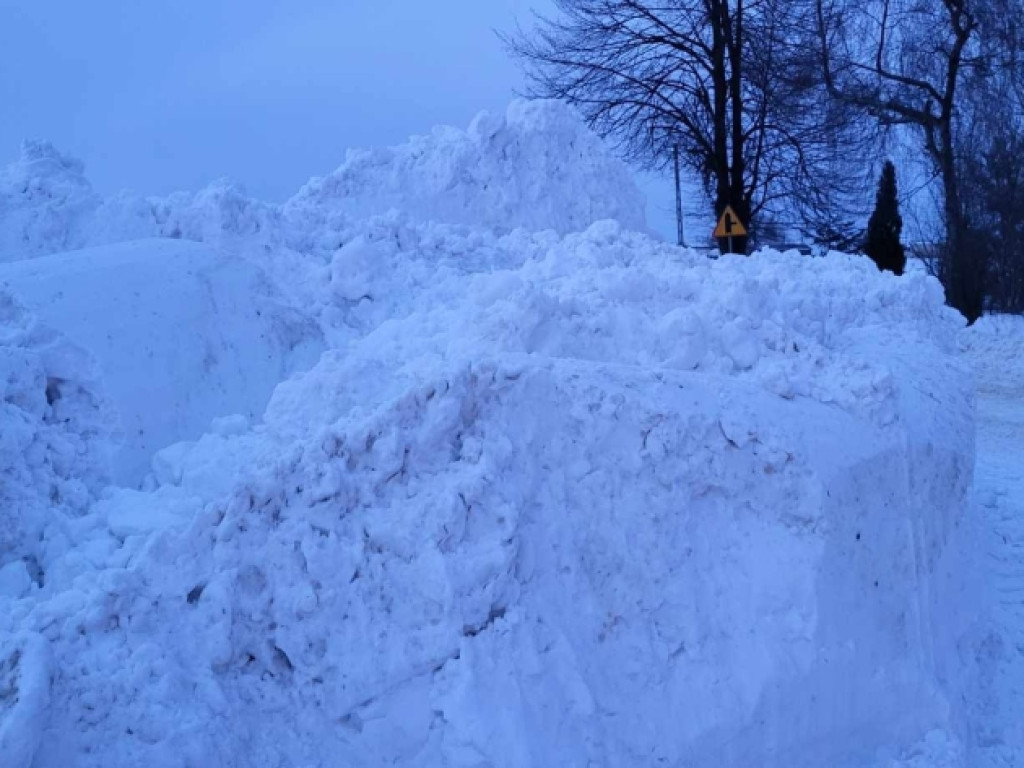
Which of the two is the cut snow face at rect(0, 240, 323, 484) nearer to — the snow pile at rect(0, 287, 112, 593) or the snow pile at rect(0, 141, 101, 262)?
the snow pile at rect(0, 287, 112, 593)

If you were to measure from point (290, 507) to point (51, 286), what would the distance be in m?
2.15

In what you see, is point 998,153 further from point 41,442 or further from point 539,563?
point 41,442

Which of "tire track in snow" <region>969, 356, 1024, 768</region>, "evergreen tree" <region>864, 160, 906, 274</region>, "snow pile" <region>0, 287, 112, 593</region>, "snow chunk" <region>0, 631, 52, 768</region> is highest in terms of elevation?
"evergreen tree" <region>864, 160, 906, 274</region>

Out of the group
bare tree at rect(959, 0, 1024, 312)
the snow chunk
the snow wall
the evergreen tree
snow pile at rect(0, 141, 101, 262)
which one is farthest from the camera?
the evergreen tree

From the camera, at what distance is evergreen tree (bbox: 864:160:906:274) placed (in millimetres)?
20188

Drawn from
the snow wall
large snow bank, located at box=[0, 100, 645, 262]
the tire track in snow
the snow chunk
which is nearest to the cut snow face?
the snow wall

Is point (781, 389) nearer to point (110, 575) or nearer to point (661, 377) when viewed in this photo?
point (661, 377)

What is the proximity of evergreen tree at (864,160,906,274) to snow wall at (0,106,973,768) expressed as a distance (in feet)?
53.2

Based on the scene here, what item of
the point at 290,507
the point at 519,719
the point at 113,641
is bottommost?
the point at 519,719

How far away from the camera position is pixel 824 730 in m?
3.95

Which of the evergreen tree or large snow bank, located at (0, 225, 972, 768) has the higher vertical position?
the evergreen tree

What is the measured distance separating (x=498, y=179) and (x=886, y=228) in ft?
44.9

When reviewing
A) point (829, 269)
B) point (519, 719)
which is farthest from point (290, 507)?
point (829, 269)

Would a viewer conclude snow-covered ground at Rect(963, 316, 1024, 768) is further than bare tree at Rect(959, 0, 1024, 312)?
No
